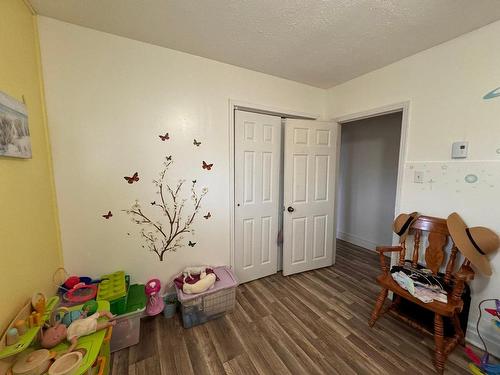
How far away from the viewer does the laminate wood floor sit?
1.36 meters

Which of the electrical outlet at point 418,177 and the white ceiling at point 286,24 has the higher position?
the white ceiling at point 286,24

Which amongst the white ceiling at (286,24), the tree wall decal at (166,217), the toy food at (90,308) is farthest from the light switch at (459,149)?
the toy food at (90,308)

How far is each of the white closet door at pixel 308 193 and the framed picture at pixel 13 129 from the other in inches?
83.8

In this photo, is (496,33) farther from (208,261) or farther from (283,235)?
(208,261)

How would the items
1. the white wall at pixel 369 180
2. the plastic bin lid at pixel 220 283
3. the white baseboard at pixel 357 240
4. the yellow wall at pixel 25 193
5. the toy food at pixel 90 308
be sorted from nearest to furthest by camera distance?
the yellow wall at pixel 25 193
the toy food at pixel 90 308
the plastic bin lid at pixel 220 283
the white wall at pixel 369 180
the white baseboard at pixel 357 240

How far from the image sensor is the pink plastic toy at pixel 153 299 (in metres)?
1.70

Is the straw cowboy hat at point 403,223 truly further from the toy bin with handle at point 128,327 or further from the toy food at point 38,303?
the toy food at point 38,303

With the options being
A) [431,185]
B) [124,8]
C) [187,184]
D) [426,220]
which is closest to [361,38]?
[431,185]

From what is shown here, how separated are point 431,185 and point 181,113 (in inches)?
93.3

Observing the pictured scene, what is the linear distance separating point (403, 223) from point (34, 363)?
262 centimetres

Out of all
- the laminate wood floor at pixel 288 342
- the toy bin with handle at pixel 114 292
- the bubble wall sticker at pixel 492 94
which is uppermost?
the bubble wall sticker at pixel 492 94

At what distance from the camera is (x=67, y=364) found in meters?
0.94

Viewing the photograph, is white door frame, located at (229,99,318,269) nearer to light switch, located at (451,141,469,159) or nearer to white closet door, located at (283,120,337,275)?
white closet door, located at (283,120,337,275)

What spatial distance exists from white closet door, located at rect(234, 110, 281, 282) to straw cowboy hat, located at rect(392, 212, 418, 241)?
124 cm
